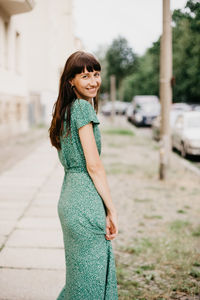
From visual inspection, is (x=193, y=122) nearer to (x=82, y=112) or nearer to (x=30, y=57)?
(x=82, y=112)

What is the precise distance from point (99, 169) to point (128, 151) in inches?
429

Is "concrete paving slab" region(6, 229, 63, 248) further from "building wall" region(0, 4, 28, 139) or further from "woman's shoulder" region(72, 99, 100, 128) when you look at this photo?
"building wall" region(0, 4, 28, 139)

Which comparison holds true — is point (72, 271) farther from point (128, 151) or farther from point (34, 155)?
point (128, 151)

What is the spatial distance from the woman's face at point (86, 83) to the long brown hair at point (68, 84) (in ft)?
0.08

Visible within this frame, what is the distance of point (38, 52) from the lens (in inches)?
1061

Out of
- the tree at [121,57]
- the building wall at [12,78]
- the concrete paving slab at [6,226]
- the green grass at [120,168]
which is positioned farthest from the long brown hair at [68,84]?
the tree at [121,57]

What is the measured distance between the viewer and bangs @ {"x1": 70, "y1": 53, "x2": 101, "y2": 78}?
2084mm

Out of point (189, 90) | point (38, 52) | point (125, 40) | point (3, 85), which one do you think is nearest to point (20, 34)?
point (3, 85)

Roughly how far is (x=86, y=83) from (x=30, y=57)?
86.0 ft

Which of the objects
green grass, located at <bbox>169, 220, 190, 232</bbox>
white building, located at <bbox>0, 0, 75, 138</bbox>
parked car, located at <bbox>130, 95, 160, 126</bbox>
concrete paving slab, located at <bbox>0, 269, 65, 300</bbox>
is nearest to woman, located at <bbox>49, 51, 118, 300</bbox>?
concrete paving slab, located at <bbox>0, 269, 65, 300</bbox>

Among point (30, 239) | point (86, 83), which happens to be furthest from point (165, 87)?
point (86, 83)

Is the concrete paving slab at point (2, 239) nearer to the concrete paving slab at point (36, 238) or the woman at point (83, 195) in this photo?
the concrete paving slab at point (36, 238)

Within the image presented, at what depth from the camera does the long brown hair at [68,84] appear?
2084mm

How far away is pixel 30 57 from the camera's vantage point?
27.0m
